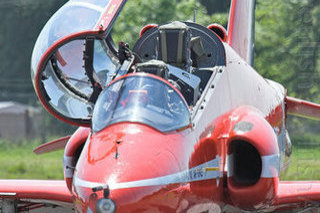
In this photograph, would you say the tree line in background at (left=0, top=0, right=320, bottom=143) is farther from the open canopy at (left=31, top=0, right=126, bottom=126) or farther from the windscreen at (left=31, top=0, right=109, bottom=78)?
the windscreen at (left=31, top=0, right=109, bottom=78)

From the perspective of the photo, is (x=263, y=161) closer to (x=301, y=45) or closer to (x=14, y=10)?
(x=301, y=45)

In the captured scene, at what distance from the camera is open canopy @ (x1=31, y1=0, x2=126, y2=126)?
19.6ft

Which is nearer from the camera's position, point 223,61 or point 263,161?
point 263,161

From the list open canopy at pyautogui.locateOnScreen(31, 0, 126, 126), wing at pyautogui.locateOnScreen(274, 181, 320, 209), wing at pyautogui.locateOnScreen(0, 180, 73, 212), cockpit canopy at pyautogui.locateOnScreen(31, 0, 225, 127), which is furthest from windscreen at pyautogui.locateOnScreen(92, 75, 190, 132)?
wing at pyautogui.locateOnScreen(0, 180, 73, 212)

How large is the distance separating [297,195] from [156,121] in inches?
92.7

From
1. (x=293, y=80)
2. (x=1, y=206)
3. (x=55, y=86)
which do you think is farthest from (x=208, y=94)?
(x=293, y=80)

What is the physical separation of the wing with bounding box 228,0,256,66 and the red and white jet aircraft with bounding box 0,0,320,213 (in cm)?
127

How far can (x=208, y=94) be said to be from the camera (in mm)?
6039

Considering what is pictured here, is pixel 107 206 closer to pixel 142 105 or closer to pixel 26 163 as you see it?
pixel 142 105

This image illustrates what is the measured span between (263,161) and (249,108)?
1042mm

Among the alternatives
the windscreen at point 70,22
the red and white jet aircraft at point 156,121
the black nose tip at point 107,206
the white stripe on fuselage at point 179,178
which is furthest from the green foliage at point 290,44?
the black nose tip at point 107,206

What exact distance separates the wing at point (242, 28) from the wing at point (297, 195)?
2.50 m

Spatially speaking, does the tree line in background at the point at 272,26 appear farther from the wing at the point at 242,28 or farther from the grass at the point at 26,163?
the wing at the point at 242,28

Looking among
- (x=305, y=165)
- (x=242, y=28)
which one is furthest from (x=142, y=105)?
(x=305, y=165)
